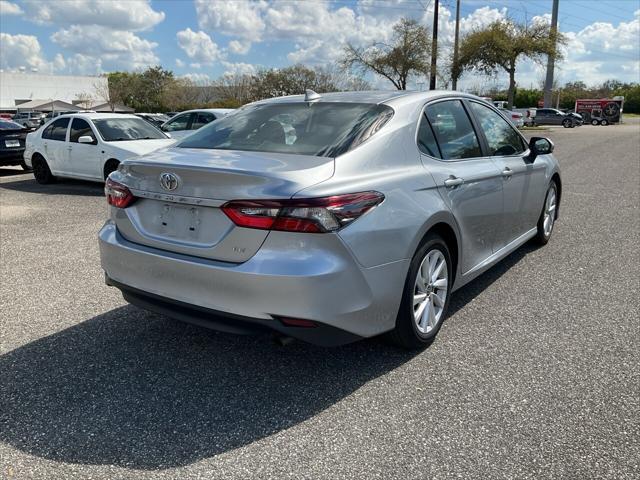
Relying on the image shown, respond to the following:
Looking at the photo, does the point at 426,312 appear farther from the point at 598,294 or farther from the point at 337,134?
the point at 598,294

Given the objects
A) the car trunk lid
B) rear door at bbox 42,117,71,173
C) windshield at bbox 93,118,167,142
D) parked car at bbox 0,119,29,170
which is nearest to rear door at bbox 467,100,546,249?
the car trunk lid

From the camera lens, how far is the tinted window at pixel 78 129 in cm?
1112

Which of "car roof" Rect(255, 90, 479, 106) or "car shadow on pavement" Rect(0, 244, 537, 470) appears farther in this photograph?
"car roof" Rect(255, 90, 479, 106)

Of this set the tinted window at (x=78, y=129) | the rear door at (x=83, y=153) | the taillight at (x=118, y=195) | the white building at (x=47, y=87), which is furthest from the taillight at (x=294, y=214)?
the white building at (x=47, y=87)

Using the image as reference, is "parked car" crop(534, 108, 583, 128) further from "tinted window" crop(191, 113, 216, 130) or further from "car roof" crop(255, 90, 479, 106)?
"car roof" crop(255, 90, 479, 106)

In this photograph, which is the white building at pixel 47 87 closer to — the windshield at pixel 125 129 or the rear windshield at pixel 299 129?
the windshield at pixel 125 129

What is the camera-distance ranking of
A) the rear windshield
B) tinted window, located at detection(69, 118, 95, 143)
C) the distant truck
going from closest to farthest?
the rear windshield < tinted window, located at detection(69, 118, 95, 143) < the distant truck

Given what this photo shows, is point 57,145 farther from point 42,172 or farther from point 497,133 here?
point 497,133

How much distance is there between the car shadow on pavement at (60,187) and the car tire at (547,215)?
7.87 meters

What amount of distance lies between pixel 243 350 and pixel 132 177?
1316 mm

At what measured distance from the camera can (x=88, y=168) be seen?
11.0 metres

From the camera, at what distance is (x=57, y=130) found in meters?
11.8

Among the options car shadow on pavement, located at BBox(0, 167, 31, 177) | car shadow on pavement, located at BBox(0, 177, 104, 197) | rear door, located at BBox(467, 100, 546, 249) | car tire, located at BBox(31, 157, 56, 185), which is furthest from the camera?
car shadow on pavement, located at BBox(0, 167, 31, 177)

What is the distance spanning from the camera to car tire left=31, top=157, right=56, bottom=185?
12.0 meters
